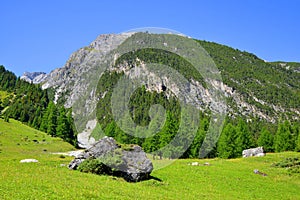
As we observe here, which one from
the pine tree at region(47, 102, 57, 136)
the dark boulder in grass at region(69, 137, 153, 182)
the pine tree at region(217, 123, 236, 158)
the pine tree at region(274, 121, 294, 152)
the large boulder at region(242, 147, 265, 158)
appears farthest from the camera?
the pine tree at region(47, 102, 57, 136)

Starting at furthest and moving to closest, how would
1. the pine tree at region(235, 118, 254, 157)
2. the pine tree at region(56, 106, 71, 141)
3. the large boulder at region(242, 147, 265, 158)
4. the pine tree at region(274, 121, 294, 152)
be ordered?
the pine tree at region(56, 106, 71, 141), the pine tree at region(274, 121, 294, 152), the pine tree at region(235, 118, 254, 157), the large boulder at region(242, 147, 265, 158)

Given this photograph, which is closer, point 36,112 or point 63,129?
point 63,129

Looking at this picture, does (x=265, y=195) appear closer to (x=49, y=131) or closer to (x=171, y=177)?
(x=171, y=177)

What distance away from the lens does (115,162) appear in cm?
3225

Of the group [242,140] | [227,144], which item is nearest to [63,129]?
[227,144]

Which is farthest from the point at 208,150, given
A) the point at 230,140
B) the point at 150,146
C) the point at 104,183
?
the point at 104,183

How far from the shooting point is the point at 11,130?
85875 mm

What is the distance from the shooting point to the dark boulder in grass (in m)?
32.0

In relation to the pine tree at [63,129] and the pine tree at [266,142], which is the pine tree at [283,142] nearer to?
the pine tree at [266,142]

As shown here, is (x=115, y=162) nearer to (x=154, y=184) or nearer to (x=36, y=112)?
(x=154, y=184)

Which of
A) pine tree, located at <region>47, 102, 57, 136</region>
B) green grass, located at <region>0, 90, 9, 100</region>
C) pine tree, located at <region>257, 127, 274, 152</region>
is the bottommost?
pine tree, located at <region>257, 127, 274, 152</region>

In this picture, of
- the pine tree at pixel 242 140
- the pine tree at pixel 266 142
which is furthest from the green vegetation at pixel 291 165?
the pine tree at pixel 266 142

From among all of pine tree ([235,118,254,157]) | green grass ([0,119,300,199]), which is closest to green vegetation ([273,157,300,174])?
green grass ([0,119,300,199])

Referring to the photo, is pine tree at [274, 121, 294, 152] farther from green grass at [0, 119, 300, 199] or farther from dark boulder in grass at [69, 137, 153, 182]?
dark boulder in grass at [69, 137, 153, 182]
